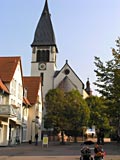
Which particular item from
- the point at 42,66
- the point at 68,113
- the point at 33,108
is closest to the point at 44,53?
the point at 42,66

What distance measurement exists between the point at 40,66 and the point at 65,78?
7.92 m

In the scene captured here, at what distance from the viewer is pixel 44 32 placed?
319 ft

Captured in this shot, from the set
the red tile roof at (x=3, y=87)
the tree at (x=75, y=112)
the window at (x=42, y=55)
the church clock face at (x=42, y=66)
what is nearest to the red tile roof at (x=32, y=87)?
the tree at (x=75, y=112)

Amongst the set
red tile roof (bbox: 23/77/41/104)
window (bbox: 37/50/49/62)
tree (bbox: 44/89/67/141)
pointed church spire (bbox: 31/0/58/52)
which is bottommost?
tree (bbox: 44/89/67/141)

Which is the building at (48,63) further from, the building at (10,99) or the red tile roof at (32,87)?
the building at (10,99)

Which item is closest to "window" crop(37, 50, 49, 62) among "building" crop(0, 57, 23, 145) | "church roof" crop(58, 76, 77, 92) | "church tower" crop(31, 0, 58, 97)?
"church tower" crop(31, 0, 58, 97)

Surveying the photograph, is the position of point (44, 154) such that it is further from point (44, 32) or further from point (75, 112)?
point (44, 32)

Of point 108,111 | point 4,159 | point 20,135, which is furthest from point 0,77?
point 4,159

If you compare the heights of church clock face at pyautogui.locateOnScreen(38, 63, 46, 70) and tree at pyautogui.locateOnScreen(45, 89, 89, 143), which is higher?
church clock face at pyautogui.locateOnScreen(38, 63, 46, 70)

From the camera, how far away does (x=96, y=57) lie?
123 feet

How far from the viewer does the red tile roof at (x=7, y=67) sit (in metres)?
45.8

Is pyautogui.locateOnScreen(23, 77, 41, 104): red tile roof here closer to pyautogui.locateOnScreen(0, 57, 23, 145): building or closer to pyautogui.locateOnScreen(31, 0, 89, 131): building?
pyautogui.locateOnScreen(0, 57, 23, 145): building

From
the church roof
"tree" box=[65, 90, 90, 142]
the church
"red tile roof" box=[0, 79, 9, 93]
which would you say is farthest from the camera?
the church

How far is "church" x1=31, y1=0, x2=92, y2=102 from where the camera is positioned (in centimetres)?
9188
